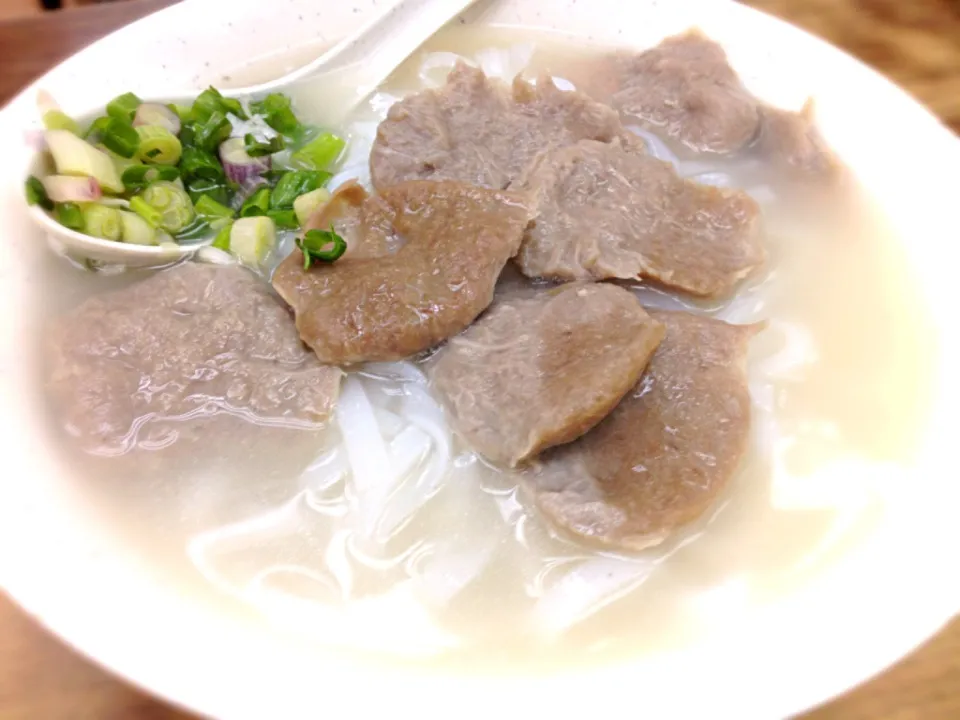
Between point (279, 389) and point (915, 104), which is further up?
point (915, 104)

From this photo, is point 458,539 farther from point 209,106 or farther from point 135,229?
point 209,106

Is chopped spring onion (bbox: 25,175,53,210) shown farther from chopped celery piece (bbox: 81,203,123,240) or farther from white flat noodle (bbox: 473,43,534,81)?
white flat noodle (bbox: 473,43,534,81)

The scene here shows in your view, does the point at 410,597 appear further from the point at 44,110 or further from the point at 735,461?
the point at 44,110

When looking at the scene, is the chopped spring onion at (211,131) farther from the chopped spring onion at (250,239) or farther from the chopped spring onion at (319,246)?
the chopped spring onion at (319,246)

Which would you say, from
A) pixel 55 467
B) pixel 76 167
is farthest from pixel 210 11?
pixel 55 467

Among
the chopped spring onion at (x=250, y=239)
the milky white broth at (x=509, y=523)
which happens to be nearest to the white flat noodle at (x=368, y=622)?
the milky white broth at (x=509, y=523)

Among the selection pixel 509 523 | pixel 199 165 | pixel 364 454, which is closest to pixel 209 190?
pixel 199 165

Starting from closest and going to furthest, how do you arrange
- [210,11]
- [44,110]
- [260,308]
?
1. [260,308]
2. [44,110]
3. [210,11]
